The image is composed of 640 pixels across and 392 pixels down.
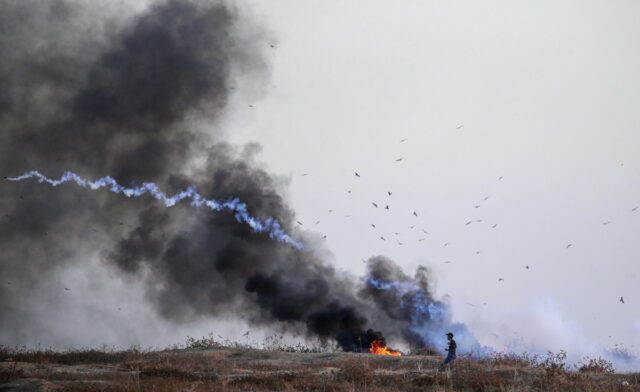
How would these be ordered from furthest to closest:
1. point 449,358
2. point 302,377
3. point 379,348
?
point 379,348 → point 449,358 → point 302,377

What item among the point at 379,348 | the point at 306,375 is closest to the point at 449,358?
the point at 306,375

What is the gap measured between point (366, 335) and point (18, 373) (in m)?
25.4

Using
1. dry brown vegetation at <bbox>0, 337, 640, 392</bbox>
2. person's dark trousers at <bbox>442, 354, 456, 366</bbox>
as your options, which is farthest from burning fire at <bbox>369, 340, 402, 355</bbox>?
person's dark trousers at <bbox>442, 354, 456, 366</bbox>

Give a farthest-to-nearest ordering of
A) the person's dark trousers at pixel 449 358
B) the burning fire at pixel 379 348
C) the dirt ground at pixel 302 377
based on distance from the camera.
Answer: the burning fire at pixel 379 348 < the person's dark trousers at pixel 449 358 < the dirt ground at pixel 302 377

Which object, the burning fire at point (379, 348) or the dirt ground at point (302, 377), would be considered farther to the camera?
the burning fire at point (379, 348)

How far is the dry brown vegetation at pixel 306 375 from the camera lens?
74.5 feet

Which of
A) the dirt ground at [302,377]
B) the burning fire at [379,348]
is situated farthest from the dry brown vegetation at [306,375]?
the burning fire at [379,348]

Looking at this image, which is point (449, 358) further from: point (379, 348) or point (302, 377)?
point (379, 348)

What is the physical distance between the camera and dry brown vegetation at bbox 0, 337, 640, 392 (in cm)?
2272

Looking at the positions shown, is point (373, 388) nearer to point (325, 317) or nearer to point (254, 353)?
point (254, 353)

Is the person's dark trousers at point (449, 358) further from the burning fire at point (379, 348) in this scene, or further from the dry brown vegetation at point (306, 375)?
the burning fire at point (379, 348)

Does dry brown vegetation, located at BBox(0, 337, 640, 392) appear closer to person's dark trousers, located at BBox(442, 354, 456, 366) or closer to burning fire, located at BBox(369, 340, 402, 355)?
person's dark trousers, located at BBox(442, 354, 456, 366)

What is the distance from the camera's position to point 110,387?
21.1 metres

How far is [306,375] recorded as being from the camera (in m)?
25.9
